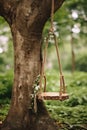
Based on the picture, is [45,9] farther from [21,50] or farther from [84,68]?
[84,68]

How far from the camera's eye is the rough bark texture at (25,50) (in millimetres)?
5480

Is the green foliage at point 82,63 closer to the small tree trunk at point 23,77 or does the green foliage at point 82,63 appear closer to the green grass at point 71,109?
the green grass at point 71,109

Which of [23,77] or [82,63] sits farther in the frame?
[82,63]

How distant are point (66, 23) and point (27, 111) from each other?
8354mm

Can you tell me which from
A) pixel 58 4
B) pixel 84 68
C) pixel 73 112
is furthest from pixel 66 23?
pixel 84 68

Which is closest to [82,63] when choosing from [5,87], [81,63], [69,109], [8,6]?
[81,63]

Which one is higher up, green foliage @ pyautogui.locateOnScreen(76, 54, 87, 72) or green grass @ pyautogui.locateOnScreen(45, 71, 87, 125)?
green foliage @ pyautogui.locateOnScreen(76, 54, 87, 72)

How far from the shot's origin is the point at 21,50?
5.52 meters

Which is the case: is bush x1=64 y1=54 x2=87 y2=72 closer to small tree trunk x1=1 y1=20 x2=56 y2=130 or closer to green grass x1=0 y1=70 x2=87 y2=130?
green grass x1=0 y1=70 x2=87 y2=130

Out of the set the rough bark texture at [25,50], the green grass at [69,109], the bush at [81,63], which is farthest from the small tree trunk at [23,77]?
the bush at [81,63]

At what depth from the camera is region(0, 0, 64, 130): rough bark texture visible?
18.0 ft

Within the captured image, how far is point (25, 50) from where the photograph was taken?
18.1 feet

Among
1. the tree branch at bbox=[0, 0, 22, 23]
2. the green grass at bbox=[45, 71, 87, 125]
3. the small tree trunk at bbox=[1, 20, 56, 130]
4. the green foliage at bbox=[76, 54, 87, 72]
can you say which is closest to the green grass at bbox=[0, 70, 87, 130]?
the green grass at bbox=[45, 71, 87, 125]

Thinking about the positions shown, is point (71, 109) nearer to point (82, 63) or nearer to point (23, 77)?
point (23, 77)
